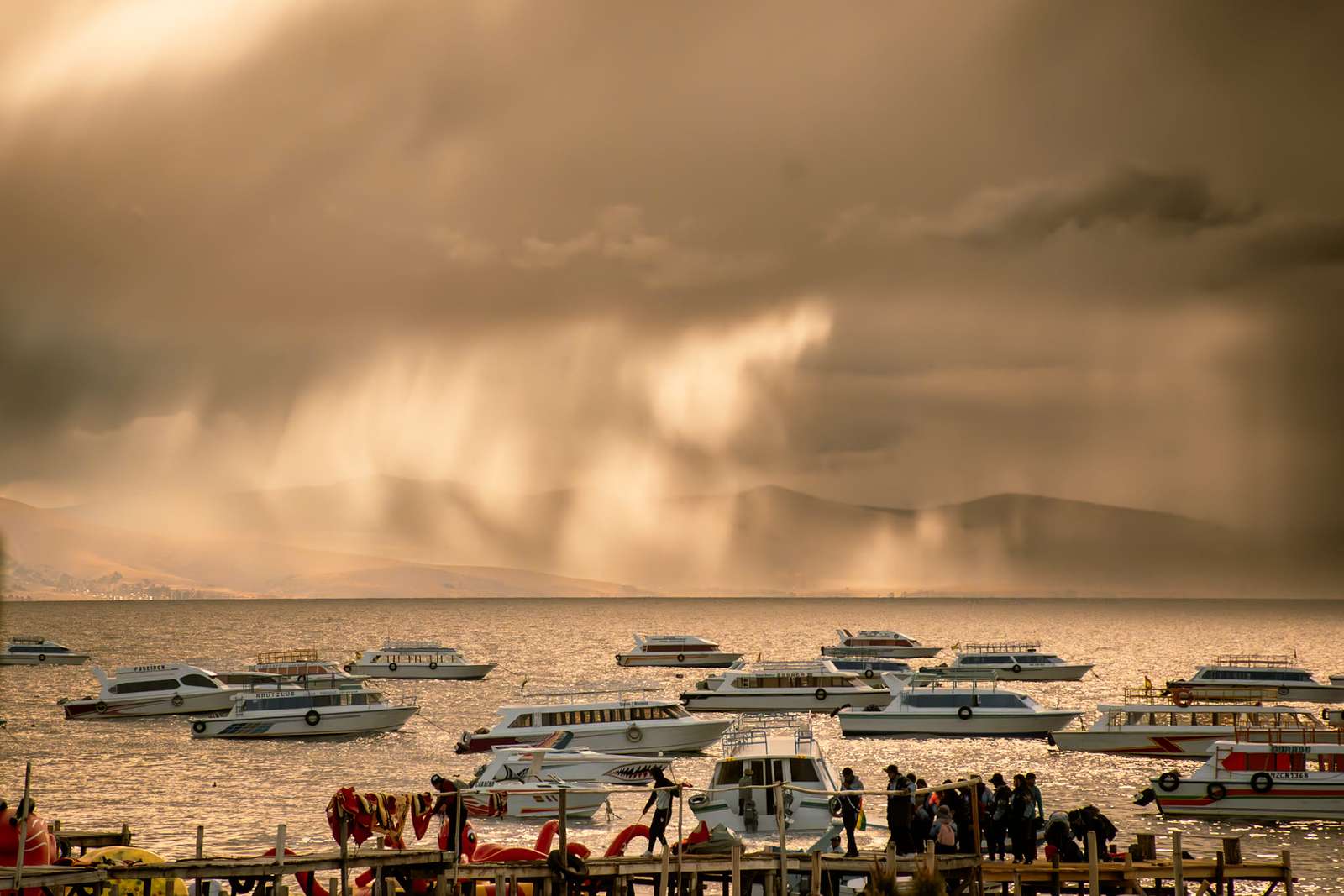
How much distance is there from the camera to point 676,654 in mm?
145625

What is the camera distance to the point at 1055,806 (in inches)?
2098

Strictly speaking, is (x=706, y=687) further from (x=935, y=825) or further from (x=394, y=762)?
(x=935, y=825)

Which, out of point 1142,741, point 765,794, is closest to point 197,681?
point 765,794

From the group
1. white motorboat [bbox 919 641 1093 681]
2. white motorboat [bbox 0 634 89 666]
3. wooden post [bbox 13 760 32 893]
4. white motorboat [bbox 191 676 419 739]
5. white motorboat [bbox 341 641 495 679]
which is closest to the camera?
wooden post [bbox 13 760 32 893]

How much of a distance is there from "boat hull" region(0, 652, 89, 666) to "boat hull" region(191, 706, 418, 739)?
93.6 metres

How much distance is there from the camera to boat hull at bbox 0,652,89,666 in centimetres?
15962

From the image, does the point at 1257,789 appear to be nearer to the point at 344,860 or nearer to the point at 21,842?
the point at 344,860

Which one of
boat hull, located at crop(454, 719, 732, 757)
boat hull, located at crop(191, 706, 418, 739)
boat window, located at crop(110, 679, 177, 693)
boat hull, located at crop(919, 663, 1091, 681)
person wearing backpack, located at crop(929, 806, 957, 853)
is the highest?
boat hull, located at crop(919, 663, 1091, 681)

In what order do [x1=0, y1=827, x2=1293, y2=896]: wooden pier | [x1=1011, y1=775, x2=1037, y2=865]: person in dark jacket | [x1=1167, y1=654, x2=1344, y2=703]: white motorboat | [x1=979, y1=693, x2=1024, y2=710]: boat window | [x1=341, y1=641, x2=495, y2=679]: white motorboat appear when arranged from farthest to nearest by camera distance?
[x1=341, y1=641, x2=495, y2=679]: white motorboat
[x1=1167, y1=654, x2=1344, y2=703]: white motorboat
[x1=979, y1=693, x2=1024, y2=710]: boat window
[x1=1011, y1=775, x2=1037, y2=865]: person in dark jacket
[x1=0, y1=827, x2=1293, y2=896]: wooden pier

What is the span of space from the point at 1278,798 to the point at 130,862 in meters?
40.4

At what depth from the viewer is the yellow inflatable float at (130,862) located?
2847 centimetres

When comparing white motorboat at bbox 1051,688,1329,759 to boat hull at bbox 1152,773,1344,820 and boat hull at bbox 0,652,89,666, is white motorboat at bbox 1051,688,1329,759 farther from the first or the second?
boat hull at bbox 0,652,89,666

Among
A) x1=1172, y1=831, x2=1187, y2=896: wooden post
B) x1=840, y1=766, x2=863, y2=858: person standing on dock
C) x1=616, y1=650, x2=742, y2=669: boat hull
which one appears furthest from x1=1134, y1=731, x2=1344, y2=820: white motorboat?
x1=616, y1=650, x2=742, y2=669: boat hull

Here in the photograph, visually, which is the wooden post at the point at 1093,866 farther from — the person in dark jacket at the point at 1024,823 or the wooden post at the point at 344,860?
the wooden post at the point at 344,860
